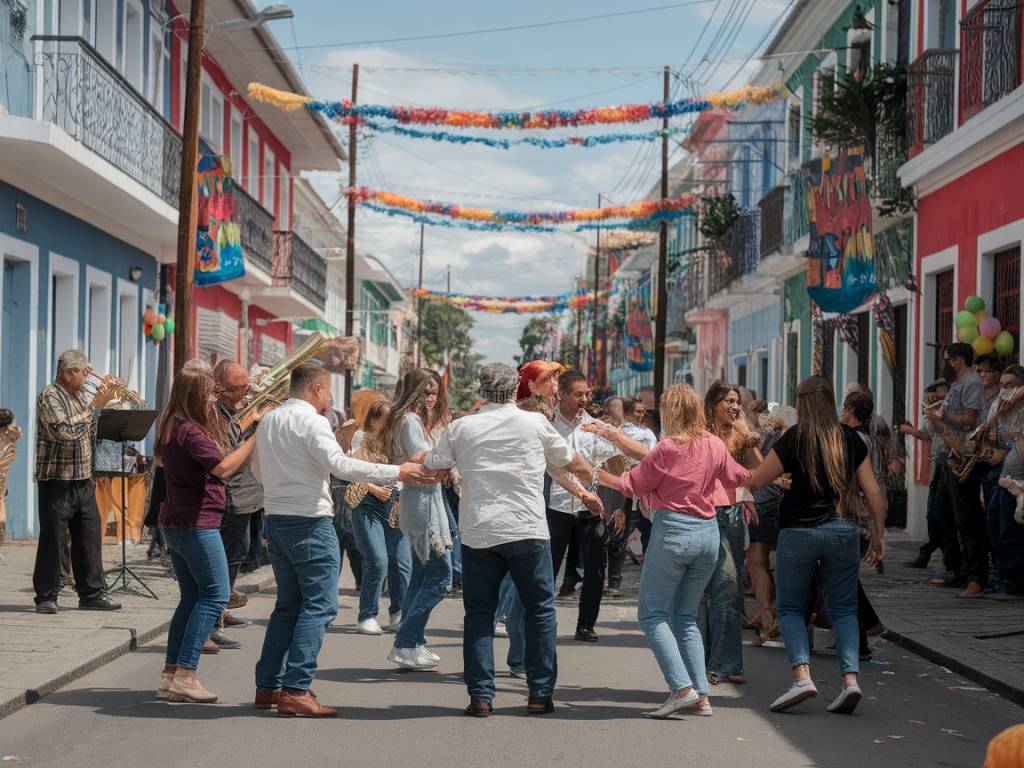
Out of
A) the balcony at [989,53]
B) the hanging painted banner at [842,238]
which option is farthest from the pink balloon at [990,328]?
the hanging painted banner at [842,238]

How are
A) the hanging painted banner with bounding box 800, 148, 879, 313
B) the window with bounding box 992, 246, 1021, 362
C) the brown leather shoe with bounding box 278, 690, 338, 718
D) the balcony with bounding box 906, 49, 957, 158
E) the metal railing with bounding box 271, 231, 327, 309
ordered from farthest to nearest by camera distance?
the metal railing with bounding box 271, 231, 327, 309, the hanging painted banner with bounding box 800, 148, 879, 313, the balcony with bounding box 906, 49, 957, 158, the window with bounding box 992, 246, 1021, 362, the brown leather shoe with bounding box 278, 690, 338, 718

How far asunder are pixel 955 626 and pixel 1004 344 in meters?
5.11

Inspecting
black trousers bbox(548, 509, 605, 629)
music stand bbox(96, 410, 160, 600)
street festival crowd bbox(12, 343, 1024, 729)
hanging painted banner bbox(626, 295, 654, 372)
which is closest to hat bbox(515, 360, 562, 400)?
street festival crowd bbox(12, 343, 1024, 729)

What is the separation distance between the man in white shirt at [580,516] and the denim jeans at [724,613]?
1.48 meters

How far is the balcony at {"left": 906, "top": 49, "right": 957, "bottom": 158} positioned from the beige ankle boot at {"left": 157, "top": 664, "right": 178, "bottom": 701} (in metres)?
A: 13.0

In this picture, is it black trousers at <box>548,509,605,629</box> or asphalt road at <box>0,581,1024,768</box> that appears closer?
asphalt road at <box>0,581,1024,768</box>

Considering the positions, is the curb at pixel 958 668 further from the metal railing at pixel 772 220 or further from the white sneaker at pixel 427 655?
the metal railing at pixel 772 220

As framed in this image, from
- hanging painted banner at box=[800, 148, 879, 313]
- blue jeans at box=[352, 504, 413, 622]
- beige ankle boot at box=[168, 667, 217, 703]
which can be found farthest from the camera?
hanging painted banner at box=[800, 148, 879, 313]

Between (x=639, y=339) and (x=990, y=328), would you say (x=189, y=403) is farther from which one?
(x=639, y=339)

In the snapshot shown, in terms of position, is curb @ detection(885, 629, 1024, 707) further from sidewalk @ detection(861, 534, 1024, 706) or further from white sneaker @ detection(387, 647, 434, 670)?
white sneaker @ detection(387, 647, 434, 670)

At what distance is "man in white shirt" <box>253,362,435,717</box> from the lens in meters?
7.81

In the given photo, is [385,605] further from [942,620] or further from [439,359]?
[439,359]

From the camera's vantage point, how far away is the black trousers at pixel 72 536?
37.2 feet

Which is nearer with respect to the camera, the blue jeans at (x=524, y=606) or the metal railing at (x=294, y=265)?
the blue jeans at (x=524, y=606)
